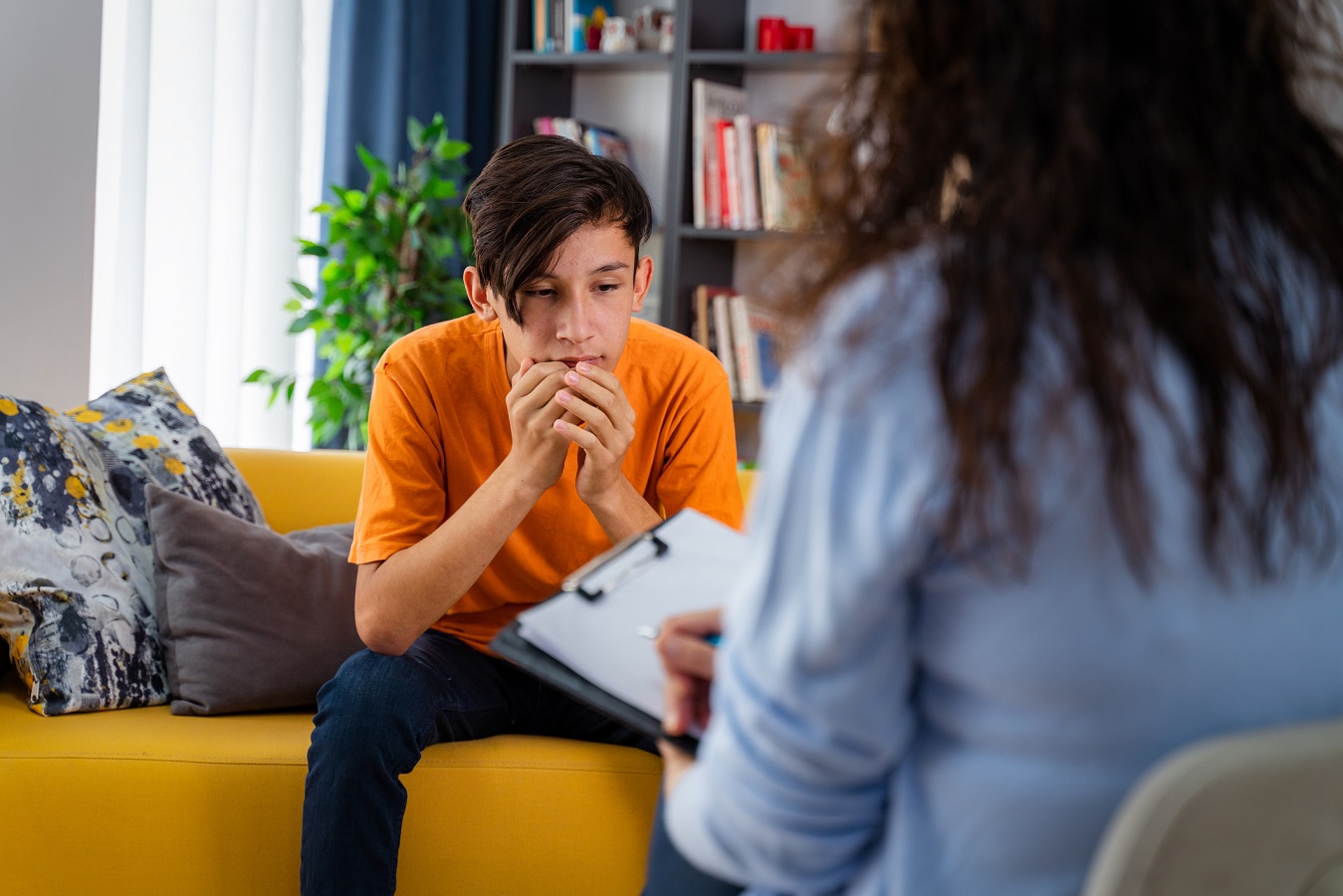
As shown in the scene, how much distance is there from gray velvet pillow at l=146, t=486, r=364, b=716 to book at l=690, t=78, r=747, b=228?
1698 mm

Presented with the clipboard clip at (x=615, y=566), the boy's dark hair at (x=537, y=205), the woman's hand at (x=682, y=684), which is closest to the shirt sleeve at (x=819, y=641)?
the woman's hand at (x=682, y=684)

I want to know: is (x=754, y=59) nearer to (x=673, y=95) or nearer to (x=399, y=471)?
(x=673, y=95)

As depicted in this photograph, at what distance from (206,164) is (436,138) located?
57 centimetres

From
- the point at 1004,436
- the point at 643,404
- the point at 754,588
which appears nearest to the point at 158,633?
the point at 643,404

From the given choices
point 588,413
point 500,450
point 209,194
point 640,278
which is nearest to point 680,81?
point 209,194

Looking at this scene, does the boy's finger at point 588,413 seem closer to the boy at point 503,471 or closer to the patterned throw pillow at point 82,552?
Answer: the boy at point 503,471

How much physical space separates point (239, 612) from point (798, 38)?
7.01ft

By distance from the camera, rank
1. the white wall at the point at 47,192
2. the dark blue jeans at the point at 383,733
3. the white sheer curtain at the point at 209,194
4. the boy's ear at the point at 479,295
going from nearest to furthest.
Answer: the dark blue jeans at the point at 383,733 < the boy's ear at the point at 479,295 < the white wall at the point at 47,192 < the white sheer curtain at the point at 209,194

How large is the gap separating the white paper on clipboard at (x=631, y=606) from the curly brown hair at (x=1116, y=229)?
1.10 ft

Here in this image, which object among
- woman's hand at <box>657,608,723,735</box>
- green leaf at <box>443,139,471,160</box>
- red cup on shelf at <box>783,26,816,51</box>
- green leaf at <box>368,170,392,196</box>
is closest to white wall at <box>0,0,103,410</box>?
green leaf at <box>368,170,392,196</box>

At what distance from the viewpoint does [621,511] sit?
146cm

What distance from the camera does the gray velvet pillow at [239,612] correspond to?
5.37 feet

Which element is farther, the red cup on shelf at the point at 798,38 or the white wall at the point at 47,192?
the red cup on shelf at the point at 798,38

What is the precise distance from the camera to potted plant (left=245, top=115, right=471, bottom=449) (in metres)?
3.02
